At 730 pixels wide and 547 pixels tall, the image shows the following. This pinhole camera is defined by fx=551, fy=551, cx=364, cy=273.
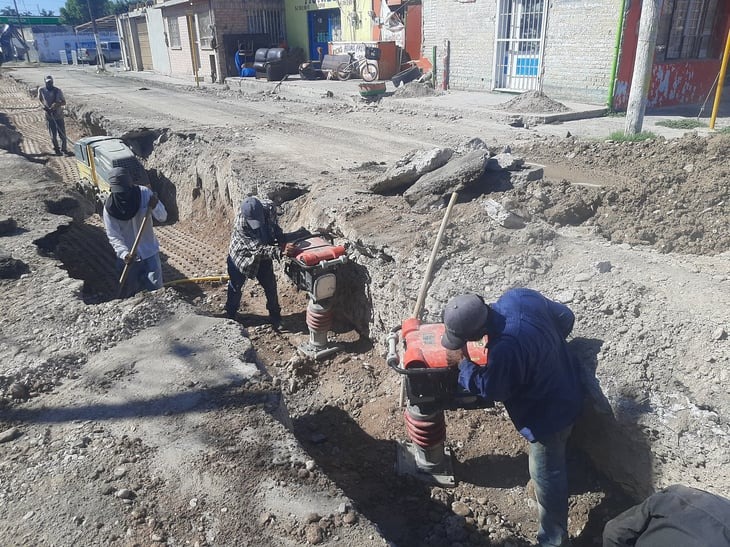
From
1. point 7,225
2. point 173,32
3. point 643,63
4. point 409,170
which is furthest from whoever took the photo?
point 173,32

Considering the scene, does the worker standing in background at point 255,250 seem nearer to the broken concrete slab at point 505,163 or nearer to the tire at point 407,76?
the broken concrete slab at point 505,163

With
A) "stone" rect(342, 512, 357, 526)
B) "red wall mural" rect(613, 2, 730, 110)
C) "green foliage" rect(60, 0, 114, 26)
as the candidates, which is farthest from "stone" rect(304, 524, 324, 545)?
"green foliage" rect(60, 0, 114, 26)

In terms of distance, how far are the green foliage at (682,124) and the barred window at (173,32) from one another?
26.2 metres

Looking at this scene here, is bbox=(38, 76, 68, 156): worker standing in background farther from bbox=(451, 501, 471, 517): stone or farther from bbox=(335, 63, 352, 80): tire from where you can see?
bbox=(451, 501, 471, 517): stone

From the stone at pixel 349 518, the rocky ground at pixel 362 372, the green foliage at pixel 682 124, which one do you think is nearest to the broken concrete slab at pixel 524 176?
the rocky ground at pixel 362 372

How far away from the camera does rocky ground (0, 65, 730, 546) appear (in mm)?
2830

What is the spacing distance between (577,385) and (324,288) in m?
2.75

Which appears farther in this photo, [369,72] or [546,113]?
[369,72]

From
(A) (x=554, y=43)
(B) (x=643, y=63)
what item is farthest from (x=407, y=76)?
(B) (x=643, y=63)

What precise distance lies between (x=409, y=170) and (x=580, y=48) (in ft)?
26.4

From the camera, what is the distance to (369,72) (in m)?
19.0

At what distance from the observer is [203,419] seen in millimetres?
3328

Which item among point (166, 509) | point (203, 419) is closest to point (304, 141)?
point (203, 419)

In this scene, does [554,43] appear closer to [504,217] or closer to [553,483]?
[504,217]
